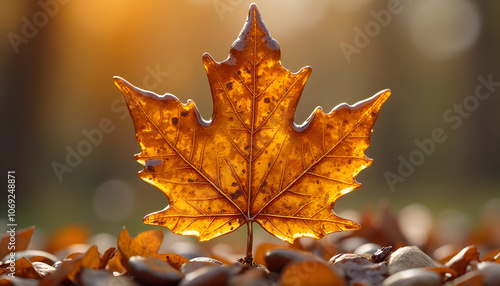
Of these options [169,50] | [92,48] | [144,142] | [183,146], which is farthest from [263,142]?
[169,50]

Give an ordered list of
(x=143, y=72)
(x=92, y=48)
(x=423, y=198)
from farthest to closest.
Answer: (x=143, y=72) → (x=92, y=48) → (x=423, y=198)

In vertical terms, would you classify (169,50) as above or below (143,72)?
above

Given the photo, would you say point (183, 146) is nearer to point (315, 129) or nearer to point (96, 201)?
A: point (315, 129)

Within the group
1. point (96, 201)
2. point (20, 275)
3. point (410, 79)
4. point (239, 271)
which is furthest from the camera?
point (410, 79)

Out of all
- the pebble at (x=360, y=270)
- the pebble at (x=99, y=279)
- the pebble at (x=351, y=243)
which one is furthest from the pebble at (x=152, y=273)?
the pebble at (x=351, y=243)

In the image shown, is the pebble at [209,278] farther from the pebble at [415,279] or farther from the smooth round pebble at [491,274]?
the smooth round pebble at [491,274]

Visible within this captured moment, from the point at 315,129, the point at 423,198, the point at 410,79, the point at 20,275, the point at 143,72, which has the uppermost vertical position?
the point at 410,79
